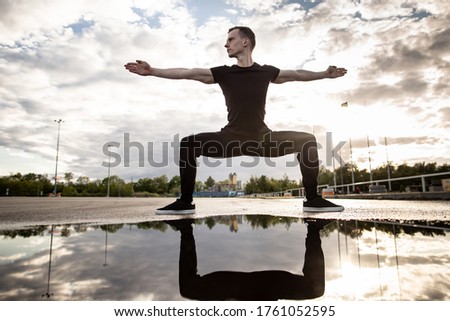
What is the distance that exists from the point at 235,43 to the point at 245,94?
1.93 feet

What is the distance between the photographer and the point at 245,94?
255 centimetres

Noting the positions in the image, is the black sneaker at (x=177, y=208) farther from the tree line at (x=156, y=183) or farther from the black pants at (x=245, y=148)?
the tree line at (x=156, y=183)

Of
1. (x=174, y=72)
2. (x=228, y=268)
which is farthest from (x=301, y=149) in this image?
(x=228, y=268)

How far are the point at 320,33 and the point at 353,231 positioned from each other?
3.84m

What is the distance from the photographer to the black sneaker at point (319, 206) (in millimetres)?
2496

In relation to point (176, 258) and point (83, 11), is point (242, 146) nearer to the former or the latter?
point (176, 258)

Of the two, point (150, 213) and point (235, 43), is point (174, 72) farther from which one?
point (150, 213)

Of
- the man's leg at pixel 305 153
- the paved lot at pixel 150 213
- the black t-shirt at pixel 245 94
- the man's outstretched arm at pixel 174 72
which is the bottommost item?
the paved lot at pixel 150 213

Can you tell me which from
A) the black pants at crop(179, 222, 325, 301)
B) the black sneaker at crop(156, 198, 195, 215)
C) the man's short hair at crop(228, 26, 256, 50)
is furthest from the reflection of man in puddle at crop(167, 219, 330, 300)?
the man's short hair at crop(228, 26, 256, 50)

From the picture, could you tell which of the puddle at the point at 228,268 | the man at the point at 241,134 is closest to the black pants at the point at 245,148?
the man at the point at 241,134

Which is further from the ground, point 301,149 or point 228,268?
point 301,149

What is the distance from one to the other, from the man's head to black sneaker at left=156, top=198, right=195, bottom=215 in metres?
1.62

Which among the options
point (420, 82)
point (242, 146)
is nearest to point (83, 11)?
point (242, 146)

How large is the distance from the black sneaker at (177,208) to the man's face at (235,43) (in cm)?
162
